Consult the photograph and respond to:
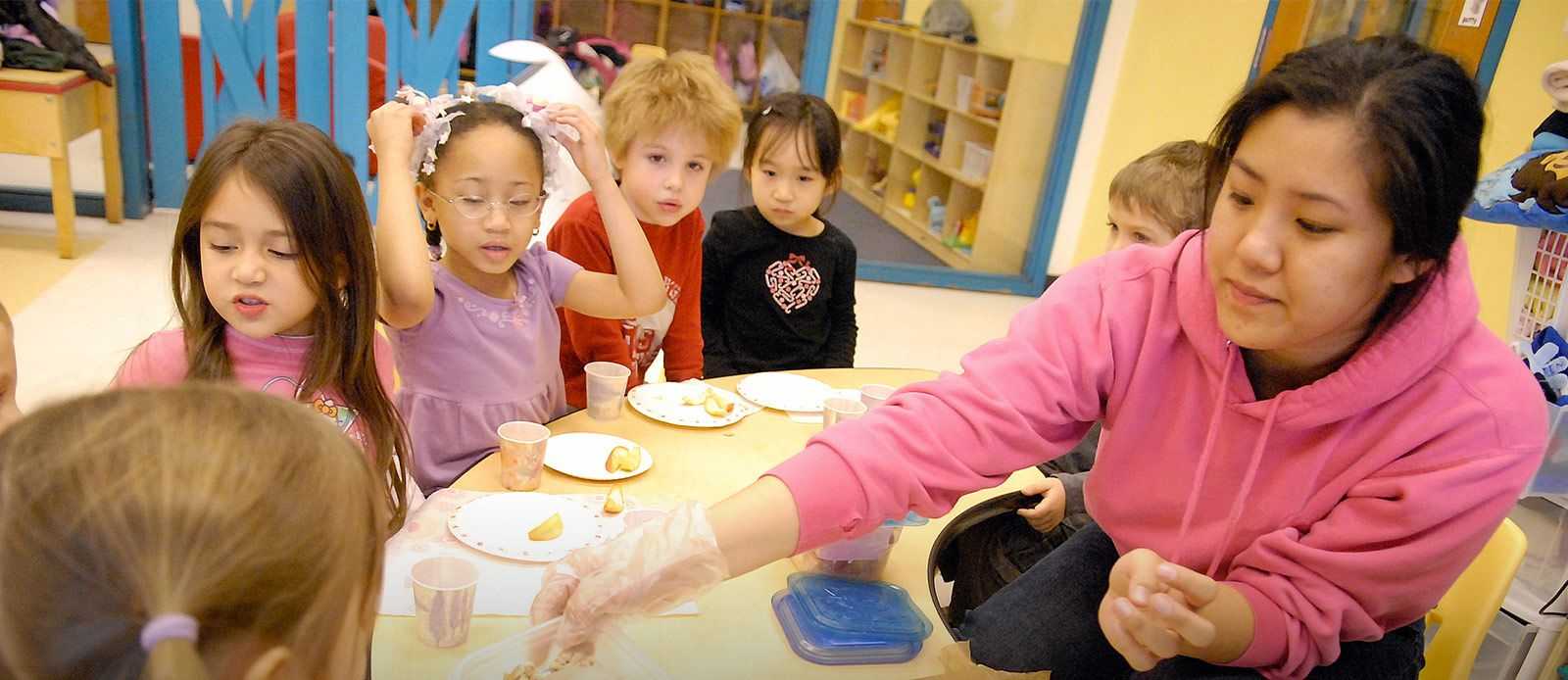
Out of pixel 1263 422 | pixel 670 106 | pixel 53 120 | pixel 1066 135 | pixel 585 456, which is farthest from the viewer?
pixel 1066 135

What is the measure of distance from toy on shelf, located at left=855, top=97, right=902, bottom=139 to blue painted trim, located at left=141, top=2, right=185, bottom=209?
9.53ft

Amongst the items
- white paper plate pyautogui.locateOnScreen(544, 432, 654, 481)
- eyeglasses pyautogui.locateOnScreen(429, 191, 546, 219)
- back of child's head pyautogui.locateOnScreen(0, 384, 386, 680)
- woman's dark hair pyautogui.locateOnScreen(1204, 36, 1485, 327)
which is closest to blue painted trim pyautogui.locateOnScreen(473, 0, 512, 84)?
eyeglasses pyautogui.locateOnScreen(429, 191, 546, 219)

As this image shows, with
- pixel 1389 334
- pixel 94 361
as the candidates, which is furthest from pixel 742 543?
pixel 94 361

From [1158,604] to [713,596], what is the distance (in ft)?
1.46

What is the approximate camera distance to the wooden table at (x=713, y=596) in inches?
37.5

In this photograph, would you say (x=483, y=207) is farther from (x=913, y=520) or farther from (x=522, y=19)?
(x=522, y=19)

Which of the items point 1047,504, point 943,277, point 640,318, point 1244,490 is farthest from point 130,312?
point 1244,490

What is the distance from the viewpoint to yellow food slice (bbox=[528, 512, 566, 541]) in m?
1.13

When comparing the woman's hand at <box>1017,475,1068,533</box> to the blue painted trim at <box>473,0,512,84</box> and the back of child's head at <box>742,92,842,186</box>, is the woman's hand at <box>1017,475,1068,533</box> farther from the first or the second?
the blue painted trim at <box>473,0,512,84</box>

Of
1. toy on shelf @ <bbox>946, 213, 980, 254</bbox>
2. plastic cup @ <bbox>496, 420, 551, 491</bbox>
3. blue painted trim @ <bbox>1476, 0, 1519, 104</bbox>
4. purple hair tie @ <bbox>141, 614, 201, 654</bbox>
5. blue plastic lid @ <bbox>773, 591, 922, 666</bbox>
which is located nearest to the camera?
purple hair tie @ <bbox>141, 614, 201, 654</bbox>

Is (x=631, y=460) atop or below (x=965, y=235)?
atop

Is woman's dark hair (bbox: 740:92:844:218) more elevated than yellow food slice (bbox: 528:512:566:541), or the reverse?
woman's dark hair (bbox: 740:92:844:218)

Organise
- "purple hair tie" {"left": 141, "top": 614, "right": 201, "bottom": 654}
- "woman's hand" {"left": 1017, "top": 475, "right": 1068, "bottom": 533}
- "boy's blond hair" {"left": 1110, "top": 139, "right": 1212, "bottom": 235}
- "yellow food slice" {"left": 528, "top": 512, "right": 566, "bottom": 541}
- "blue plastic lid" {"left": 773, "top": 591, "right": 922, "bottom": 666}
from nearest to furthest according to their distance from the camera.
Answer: "purple hair tie" {"left": 141, "top": 614, "right": 201, "bottom": 654} < "blue plastic lid" {"left": 773, "top": 591, "right": 922, "bottom": 666} < "yellow food slice" {"left": 528, "top": 512, "right": 566, "bottom": 541} < "woman's hand" {"left": 1017, "top": 475, "right": 1068, "bottom": 533} < "boy's blond hair" {"left": 1110, "top": 139, "right": 1212, "bottom": 235}

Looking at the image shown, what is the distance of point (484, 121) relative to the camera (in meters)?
1.60
